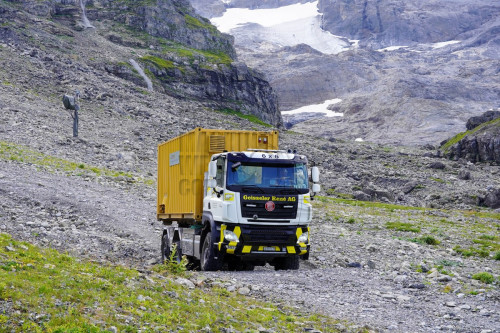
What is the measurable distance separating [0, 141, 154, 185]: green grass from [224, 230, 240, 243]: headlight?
2435cm

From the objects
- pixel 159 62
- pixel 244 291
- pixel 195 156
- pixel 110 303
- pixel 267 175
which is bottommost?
pixel 244 291

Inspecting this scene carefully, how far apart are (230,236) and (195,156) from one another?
3534 mm

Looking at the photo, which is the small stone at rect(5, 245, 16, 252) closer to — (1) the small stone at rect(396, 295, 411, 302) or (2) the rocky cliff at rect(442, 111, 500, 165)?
(1) the small stone at rect(396, 295, 411, 302)

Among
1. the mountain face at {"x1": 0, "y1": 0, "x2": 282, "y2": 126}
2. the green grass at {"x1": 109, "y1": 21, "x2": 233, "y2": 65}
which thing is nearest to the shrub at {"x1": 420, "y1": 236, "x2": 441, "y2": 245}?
the mountain face at {"x1": 0, "y1": 0, "x2": 282, "y2": 126}

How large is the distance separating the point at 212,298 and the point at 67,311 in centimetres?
408

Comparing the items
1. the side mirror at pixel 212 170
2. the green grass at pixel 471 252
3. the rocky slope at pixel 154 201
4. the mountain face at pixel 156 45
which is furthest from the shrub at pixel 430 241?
the mountain face at pixel 156 45

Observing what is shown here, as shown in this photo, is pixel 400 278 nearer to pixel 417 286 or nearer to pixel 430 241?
pixel 417 286

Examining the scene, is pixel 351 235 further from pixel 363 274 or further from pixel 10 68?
pixel 10 68

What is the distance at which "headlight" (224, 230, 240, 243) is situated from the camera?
16.8 meters

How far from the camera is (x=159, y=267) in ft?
50.2

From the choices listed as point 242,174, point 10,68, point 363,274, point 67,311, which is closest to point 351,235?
point 363,274

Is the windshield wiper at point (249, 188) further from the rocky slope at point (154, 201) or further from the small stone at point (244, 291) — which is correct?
the small stone at point (244, 291)

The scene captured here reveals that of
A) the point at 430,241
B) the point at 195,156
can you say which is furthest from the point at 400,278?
the point at 430,241

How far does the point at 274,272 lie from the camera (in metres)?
17.4
